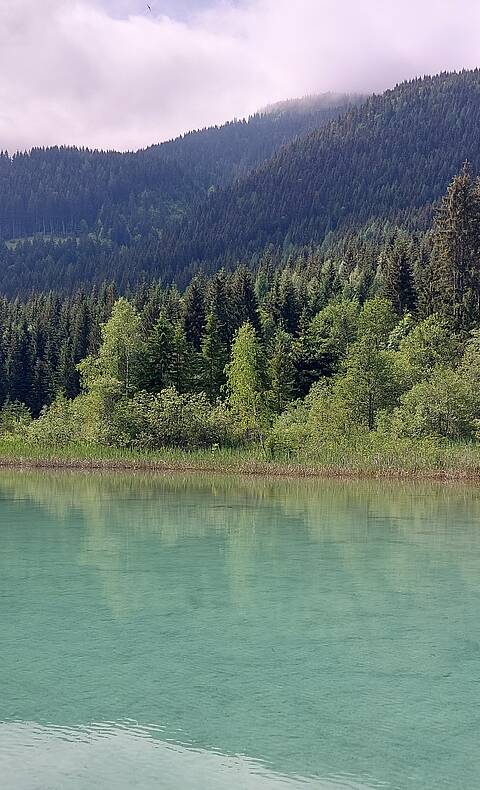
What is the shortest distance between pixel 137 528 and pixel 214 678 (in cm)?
1439

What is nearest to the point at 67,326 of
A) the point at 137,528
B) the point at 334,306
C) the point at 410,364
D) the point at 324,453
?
the point at 334,306

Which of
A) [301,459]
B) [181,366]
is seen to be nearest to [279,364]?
[181,366]

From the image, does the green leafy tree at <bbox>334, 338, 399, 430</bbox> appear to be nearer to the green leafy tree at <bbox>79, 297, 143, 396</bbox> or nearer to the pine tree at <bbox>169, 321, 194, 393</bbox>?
the pine tree at <bbox>169, 321, 194, 393</bbox>

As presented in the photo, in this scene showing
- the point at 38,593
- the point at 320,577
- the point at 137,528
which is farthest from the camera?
the point at 137,528

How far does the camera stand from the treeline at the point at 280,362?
56281 mm

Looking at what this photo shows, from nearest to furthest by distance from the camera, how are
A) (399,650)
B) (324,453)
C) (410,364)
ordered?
(399,650)
(324,453)
(410,364)

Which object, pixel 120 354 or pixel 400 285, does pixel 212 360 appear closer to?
pixel 120 354

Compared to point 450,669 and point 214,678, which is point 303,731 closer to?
point 214,678

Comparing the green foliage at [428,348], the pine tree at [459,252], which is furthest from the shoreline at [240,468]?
the pine tree at [459,252]

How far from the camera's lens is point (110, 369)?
214 feet

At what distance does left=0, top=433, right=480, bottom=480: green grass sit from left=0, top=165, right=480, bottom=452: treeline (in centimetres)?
290

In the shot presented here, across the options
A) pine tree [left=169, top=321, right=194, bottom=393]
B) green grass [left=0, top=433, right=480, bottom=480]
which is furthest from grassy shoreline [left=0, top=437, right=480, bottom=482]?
pine tree [left=169, top=321, right=194, bottom=393]

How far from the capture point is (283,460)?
47.7 metres

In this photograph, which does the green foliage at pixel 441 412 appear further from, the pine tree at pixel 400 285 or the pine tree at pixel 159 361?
the pine tree at pixel 400 285
